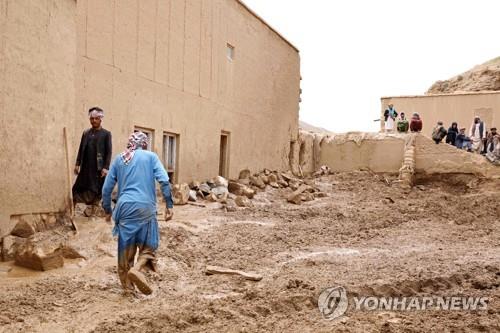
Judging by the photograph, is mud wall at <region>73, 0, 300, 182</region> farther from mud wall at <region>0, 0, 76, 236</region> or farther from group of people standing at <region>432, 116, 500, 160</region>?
group of people standing at <region>432, 116, 500, 160</region>

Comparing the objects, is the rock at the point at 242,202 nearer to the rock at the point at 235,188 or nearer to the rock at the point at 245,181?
the rock at the point at 235,188


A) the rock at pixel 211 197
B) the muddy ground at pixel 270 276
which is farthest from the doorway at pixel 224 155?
the muddy ground at pixel 270 276

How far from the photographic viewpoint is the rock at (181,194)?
10086mm

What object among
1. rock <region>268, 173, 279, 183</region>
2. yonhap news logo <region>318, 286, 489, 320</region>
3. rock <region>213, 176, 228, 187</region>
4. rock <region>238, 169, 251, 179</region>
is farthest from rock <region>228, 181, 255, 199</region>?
yonhap news logo <region>318, 286, 489, 320</region>

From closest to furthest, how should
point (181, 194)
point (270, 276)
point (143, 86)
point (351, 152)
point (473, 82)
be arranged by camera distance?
point (270, 276)
point (143, 86)
point (181, 194)
point (351, 152)
point (473, 82)

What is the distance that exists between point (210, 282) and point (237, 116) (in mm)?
8777

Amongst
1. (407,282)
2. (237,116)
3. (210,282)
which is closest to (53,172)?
(210,282)

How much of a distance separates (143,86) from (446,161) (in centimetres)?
1057

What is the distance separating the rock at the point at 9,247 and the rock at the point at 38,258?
260 mm

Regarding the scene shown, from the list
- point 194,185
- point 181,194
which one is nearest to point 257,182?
point 194,185

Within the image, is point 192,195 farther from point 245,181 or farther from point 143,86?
point 245,181

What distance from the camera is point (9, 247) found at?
20.0ft

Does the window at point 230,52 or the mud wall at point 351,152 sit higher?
the window at point 230,52

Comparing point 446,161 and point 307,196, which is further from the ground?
point 446,161
